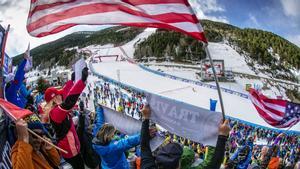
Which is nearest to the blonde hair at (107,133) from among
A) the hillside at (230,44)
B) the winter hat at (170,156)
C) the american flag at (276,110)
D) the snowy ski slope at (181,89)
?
the winter hat at (170,156)

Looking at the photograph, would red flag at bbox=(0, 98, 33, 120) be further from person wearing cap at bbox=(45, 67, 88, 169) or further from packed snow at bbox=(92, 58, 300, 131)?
packed snow at bbox=(92, 58, 300, 131)

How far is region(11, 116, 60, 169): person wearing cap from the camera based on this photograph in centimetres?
288

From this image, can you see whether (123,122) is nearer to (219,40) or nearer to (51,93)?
(51,93)

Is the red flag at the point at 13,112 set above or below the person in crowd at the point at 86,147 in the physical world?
above

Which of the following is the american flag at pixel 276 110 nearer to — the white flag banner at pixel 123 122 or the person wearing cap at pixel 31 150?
the white flag banner at pixel 123 122

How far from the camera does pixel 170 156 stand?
274 centimetres

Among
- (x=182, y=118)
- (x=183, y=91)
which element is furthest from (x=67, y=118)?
(x=183, y=91)

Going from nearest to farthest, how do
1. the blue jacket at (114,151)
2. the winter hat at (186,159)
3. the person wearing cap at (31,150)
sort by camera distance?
1. the person wearing cap at (31,150)
2. the winter hat at (186,159)
3. the blue jacket at (114,151)

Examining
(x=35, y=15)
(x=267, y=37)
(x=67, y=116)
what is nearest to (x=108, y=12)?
(x=35, y=15)

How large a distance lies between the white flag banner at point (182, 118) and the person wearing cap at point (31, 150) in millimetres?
900

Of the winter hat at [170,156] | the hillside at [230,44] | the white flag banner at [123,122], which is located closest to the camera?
the winter hat at [170,156]

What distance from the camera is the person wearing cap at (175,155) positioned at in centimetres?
274

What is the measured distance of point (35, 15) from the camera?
421 cm

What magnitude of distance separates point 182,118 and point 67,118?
1.44 meters
